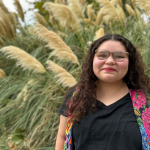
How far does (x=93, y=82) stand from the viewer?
1.68 m

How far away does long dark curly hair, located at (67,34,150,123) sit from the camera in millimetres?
1507

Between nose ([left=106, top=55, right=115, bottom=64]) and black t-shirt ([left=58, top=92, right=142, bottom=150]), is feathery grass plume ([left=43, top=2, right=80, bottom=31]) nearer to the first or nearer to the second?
nose ([left=106, top=55, right=115, bottom=64])

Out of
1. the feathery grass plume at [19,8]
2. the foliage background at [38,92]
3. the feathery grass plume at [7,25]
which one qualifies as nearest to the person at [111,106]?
the foliage background at [38,92]

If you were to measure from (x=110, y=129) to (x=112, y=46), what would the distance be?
66 cm

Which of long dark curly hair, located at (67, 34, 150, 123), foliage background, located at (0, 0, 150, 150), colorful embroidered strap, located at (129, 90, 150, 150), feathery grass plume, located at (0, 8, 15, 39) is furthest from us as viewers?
feathery grass plume, located at (0, 8, 15, 39)

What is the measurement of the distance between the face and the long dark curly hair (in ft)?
0.23

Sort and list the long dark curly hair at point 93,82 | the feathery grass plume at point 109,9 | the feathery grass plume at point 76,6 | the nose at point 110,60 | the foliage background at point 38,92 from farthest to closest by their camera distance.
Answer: the feathery grass plume at point 76,6 < the feathery grass plume at point 109,9 < the foliage background at point 38,92 < the long dark curly hair at point 93,82 < the nose at point 110,60

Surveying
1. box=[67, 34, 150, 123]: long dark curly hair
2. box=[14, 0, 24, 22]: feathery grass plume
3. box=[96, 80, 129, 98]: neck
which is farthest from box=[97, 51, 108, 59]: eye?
box=[14, 0, 24, 22]: feathery grass plume

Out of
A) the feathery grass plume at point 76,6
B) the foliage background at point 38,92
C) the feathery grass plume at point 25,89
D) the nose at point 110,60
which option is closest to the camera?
the nose at point 110,60

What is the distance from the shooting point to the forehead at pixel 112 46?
1462mm

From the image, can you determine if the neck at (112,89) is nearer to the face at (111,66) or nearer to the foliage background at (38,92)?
the face at (111,66)

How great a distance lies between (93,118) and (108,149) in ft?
A: 0.82

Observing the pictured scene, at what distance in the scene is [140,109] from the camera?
136 cm

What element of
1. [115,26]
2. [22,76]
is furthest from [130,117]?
[115,26]
